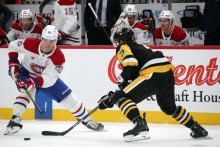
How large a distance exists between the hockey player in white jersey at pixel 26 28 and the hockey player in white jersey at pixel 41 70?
1351 mm

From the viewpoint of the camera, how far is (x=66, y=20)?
6.48 meters

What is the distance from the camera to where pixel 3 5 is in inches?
302

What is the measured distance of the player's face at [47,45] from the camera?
5185 mm

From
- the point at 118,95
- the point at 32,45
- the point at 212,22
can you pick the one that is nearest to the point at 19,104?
the point at 32,45

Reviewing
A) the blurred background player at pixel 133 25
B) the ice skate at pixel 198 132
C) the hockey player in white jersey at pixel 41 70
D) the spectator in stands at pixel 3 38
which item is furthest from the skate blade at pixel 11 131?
the blurred background player at pixel 133 25

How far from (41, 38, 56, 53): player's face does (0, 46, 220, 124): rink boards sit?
34.4 inches

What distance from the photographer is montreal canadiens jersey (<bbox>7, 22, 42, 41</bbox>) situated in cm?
682

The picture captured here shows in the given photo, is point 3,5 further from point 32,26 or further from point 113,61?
point 113,61

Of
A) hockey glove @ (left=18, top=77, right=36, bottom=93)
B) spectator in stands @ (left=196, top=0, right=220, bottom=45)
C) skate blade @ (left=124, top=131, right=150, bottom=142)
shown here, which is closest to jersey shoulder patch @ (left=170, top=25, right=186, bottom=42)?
spectator in stands @ (left=196, top=0, right=220, bottom=45)

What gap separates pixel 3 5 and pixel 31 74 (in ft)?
8.18

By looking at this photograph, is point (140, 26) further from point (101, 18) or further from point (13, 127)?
point (13, 127)

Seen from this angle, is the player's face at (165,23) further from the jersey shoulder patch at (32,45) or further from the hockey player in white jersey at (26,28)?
the jersey shoulder patch at (32,45)

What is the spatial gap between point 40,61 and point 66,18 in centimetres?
123

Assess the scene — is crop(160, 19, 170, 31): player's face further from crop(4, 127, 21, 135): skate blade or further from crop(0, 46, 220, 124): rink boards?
crop(4, 127, 21, 135): skate blade
